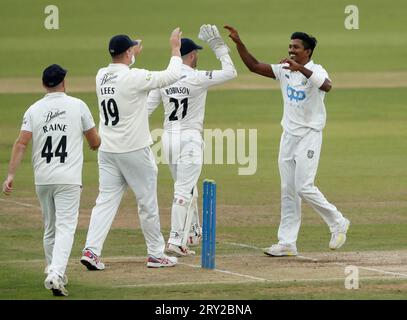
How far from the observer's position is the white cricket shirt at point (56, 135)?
40.6 feet

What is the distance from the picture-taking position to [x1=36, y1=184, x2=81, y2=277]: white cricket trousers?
12.2 metres

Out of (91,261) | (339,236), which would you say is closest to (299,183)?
(339,236)

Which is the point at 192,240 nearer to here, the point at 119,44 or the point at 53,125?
the point at 119,44

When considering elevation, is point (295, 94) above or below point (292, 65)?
below

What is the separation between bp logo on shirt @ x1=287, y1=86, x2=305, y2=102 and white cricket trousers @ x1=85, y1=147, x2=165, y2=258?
1930 mm

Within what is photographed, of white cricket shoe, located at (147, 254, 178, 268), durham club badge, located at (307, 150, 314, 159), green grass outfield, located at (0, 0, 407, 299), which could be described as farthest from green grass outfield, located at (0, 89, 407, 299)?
durham club badge, located at (307, 150, 314, 159)

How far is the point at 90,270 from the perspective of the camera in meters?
13.5

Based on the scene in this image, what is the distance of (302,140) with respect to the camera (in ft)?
48.0

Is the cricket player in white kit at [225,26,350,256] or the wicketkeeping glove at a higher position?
the wicketkeeping glove

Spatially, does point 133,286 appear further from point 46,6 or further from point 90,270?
point 46,6

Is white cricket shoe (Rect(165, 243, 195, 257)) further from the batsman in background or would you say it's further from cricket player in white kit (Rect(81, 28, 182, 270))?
cricket player in white kit (Rect(81, 28, 182, 270))

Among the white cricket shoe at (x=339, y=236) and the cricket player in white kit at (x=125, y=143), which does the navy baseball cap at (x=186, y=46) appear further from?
the white cricket shoe at (x=339, y=236)

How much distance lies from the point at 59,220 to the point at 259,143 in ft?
49.3
